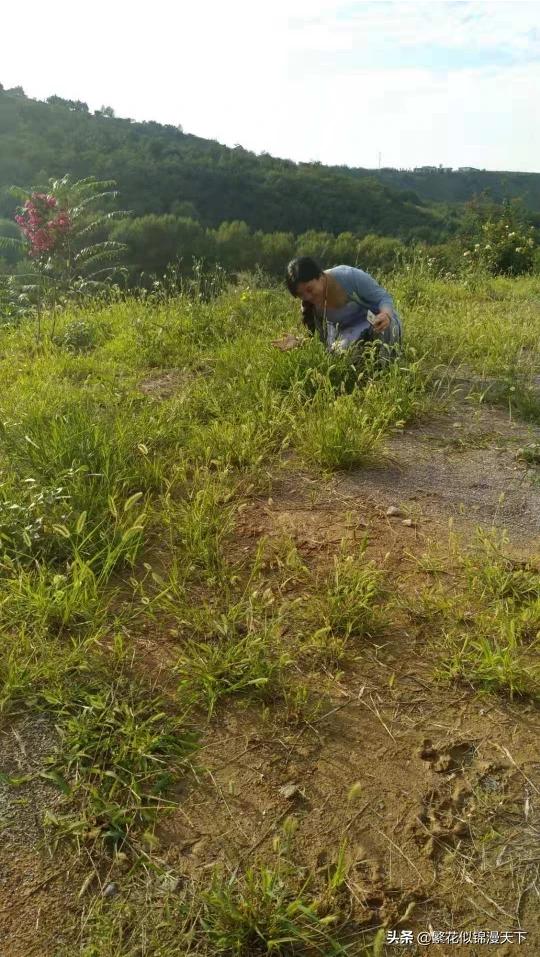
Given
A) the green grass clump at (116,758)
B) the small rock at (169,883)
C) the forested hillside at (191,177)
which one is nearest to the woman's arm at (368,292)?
the green grass clump at (116,758)

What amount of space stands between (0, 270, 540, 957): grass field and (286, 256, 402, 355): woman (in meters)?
0.89

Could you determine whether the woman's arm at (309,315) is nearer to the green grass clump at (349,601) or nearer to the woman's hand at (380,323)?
the woman's hand at (380,323)

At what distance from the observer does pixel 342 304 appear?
13.9ft

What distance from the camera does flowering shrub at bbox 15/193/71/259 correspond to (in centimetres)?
672

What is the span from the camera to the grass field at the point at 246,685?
51.2 inches

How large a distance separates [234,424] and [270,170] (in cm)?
5037

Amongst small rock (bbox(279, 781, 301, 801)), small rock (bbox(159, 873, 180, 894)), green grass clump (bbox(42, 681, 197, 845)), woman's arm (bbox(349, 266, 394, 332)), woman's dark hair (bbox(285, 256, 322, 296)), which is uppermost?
woman's dark hair (bbox(285, 256, 322, 296))

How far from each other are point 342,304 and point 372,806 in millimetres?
3396

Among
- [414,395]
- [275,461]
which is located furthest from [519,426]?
[275,461]

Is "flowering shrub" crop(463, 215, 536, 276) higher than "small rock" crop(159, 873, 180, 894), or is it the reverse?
"flowering shrub" crop(463, 215, 536, 276)

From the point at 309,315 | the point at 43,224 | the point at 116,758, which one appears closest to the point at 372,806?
the point at 116,758

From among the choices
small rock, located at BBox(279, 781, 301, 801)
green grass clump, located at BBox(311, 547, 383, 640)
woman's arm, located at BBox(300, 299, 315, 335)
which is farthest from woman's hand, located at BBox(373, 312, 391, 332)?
small rock, located at BBox(279, 781, 301, 801)

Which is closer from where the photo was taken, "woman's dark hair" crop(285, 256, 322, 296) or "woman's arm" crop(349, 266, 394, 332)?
"woman's dark hair" crop(285, 256, 322, 296)

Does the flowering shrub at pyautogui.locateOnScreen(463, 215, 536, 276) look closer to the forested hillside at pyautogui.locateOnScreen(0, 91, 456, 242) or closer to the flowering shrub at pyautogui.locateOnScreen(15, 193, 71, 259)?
the flowering shrub at pyautogui.locateOnScreen(15, 193, 71, 259)
